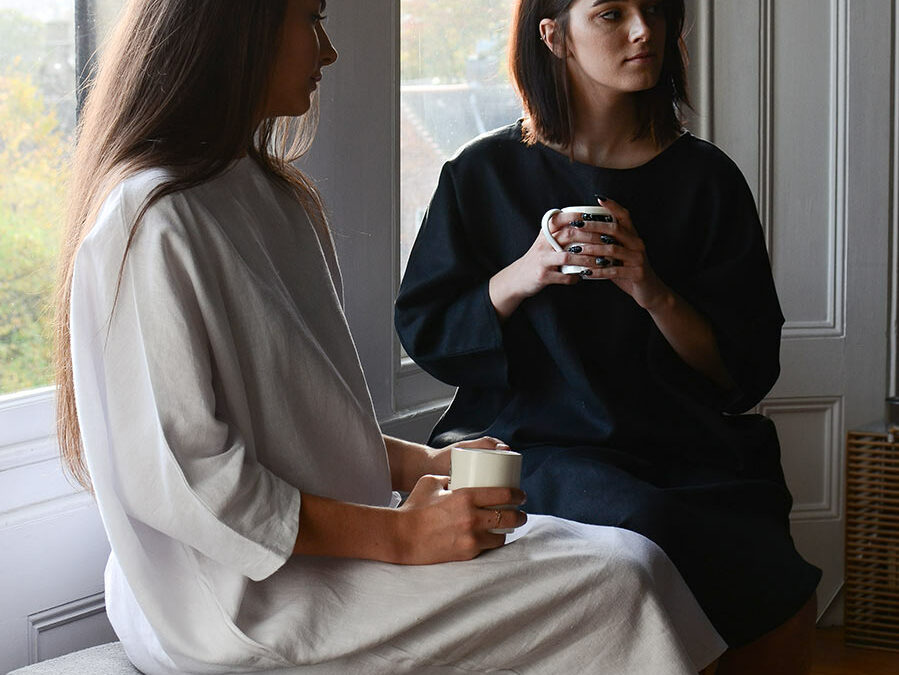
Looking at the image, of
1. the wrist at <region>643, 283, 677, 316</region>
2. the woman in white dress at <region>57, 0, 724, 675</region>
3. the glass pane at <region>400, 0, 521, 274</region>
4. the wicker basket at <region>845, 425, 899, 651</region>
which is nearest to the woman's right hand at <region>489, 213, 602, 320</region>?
the wrist at <region>643, 283, 677, 316</region>

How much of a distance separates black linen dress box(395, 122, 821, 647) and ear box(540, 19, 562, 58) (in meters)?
0.15

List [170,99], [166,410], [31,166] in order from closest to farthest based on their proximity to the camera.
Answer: [166,410] < [170,99] < [31,166]

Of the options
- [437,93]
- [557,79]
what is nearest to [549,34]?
[557,79]

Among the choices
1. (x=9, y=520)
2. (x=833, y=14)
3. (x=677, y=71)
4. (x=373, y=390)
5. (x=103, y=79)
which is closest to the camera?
(x=103, y=79)

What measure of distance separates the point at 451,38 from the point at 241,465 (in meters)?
1.64

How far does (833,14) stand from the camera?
2.89 metres

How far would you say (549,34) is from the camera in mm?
1867

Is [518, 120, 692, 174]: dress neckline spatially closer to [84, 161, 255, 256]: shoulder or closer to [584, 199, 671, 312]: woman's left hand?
[584, 199, 671, 312]: woman's left hand

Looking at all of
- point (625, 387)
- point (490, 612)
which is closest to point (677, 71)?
point (625, 387)

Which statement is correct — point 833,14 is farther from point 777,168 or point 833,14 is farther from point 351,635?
point 351,635

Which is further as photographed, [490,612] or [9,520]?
[9,520]

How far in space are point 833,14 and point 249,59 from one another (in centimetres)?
210

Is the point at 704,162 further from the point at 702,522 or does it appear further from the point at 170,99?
the point at 170,99

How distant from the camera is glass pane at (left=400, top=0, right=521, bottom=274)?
2.41 metres
